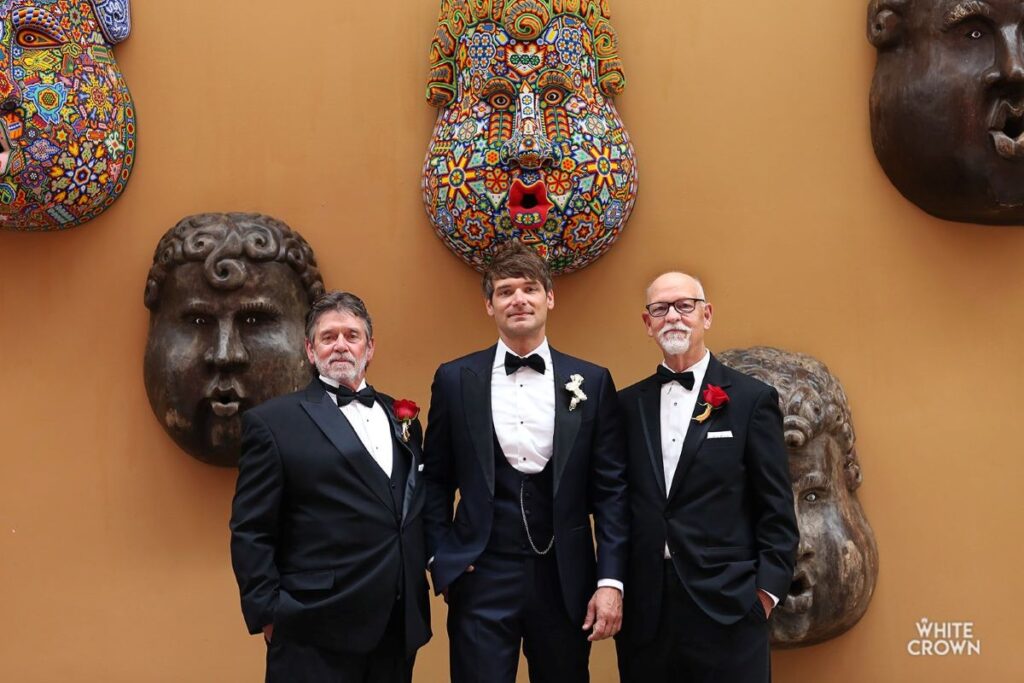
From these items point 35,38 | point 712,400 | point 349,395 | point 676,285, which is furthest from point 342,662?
point 35,38

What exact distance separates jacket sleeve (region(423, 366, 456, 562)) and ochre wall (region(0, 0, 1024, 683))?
0.88m

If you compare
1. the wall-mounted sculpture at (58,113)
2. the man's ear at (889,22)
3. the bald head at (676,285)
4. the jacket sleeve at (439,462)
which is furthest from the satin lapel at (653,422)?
the wall-mounted sculpture at (58,113)

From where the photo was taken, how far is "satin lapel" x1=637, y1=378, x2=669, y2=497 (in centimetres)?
261

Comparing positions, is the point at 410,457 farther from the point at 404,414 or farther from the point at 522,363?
the point at 522,363

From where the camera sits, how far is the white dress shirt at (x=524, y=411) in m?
2.60

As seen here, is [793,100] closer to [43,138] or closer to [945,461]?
[945,461]

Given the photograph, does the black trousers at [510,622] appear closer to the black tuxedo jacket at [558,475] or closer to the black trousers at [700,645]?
the black tuxedo jacket at [558,475]

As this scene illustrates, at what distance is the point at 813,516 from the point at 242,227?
1.89 m

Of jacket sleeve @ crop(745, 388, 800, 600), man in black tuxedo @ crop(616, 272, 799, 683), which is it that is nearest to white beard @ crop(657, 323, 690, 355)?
man in black tuxedo @ crop(616, 272, 799, 683)

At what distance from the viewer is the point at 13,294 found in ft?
11.8

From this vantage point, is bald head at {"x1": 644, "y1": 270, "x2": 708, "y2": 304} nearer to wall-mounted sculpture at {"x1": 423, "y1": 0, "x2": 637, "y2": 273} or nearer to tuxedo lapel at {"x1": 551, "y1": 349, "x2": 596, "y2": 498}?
tuxedo lapel at {"x1": 551, "y1": 349, "x2": 596, "y2": 498}

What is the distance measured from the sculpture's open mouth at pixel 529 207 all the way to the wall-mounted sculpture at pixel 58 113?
4.09 ft

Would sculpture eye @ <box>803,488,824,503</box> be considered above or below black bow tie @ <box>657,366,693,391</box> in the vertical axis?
below

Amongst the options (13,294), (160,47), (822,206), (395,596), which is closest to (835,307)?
(822,206)
